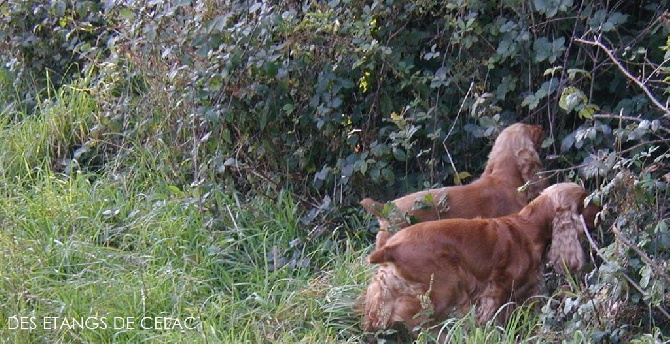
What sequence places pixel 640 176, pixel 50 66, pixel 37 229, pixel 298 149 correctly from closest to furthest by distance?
pixel 640 176 < pixel 37 229 < pixel 298 149 < pixel 50 66

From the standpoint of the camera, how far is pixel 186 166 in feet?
22.4

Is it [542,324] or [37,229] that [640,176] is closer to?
[542,324]

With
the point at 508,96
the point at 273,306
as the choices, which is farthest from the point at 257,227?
the point at 508,96

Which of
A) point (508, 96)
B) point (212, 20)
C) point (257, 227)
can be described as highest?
point (212, 20)

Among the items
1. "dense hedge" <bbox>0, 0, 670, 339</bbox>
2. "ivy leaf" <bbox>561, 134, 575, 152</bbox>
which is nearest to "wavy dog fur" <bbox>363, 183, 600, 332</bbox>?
"dense hedge" <bbox>0, 0, 670, 339</bbox>

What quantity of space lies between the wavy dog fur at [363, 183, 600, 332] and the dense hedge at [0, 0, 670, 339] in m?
0.24

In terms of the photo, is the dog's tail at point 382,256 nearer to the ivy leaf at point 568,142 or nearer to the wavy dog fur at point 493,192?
the wavy dog fur at point 493,192

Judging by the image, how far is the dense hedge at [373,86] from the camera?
18.8 ft

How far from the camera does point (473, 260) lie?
490 centimetres

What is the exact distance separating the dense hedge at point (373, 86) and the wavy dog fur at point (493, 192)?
0.42 ft

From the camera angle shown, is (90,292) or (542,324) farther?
(90,292)

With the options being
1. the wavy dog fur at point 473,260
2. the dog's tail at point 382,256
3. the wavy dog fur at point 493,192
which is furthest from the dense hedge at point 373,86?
the dog's tail at point 382,256

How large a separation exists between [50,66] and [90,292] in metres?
3.55

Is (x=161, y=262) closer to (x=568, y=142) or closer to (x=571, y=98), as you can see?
(x=568, y=142)
